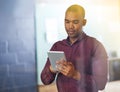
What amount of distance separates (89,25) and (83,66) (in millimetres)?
184

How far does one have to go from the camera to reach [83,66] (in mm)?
973

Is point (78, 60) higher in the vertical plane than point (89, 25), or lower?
lower

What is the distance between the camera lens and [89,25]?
100 centimetres

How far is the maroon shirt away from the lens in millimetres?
965

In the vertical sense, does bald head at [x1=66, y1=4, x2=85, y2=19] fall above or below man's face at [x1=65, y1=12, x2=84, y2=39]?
above

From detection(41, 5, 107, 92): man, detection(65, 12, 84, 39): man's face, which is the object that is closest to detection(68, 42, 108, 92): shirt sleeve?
detection(41, 5, 107, 92): man

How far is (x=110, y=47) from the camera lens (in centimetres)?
105

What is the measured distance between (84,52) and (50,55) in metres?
0.15

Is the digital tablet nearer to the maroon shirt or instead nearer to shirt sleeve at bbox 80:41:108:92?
the maroon shirt

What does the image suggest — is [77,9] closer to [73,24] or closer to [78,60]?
[73,24]

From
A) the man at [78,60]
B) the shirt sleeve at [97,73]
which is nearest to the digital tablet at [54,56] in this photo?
the man at [78,60]

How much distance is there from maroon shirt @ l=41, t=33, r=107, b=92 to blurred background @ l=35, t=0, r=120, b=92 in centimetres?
4

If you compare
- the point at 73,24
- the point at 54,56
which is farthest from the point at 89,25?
the point at 54,56

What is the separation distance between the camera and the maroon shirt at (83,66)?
96 cm
